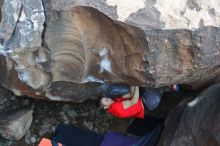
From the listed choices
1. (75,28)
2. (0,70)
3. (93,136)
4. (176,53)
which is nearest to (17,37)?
(75,28)

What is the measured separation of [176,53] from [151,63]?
0.25 ft

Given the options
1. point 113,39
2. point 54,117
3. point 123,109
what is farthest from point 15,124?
point 113,39

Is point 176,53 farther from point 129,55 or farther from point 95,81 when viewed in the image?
point 95,81

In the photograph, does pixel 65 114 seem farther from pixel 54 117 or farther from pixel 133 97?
pixel 133 97

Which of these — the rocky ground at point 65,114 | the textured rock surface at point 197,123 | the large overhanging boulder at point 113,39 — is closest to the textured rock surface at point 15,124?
the rocky ground at point 65,114

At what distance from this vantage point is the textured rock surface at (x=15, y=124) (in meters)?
1.65

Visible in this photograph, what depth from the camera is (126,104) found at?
1631 millimetres

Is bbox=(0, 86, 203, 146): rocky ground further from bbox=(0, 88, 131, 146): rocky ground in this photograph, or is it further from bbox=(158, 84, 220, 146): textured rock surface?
bbox=(158, 84, 220, 146): textured rock surface

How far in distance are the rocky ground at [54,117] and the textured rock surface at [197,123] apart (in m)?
0.28

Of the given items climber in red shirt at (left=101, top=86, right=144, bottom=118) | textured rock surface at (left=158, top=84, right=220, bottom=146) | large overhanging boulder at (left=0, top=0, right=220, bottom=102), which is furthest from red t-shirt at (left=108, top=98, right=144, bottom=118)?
large overhanging boulder at (left=0, top=0, right=220, bottom=102)

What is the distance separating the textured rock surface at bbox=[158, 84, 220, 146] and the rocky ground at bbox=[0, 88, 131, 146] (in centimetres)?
28

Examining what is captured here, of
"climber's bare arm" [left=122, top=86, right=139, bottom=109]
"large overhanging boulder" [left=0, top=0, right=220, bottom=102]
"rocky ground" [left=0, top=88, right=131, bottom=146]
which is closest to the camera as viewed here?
"large overhanging boulder" [left=0, top=0, right=220, bottom=102]

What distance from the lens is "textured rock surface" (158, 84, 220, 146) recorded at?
1.44 metres

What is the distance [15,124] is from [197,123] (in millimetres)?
654
